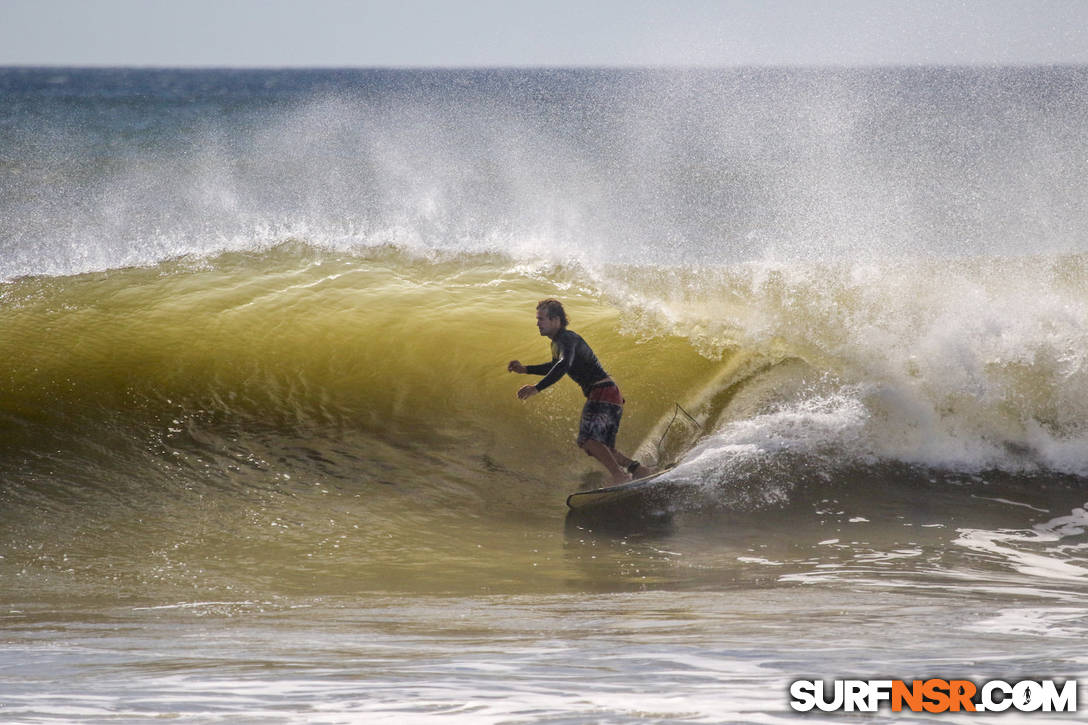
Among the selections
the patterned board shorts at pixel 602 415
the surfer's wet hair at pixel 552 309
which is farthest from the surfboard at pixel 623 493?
the surfer's wet hair at pixel 552 309

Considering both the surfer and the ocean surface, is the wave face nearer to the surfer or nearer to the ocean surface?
the ocean surface

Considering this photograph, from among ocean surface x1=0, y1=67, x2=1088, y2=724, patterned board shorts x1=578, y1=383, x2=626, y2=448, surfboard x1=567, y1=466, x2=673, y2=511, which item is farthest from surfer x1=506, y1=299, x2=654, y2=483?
ocean surface x1=0, y1=67, x2=1088, y2=724

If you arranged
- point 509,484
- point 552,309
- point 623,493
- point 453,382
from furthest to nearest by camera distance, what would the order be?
point 453,382, point 509,484, point 552,309, point 623,493

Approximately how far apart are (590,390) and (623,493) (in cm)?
72

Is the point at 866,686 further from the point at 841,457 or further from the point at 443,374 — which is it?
the point at 443,374

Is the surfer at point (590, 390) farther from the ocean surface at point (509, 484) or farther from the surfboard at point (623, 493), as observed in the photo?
the ocean surface at point (509, 484)

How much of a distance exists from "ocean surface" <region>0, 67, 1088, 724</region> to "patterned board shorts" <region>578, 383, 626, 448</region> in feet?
1.63

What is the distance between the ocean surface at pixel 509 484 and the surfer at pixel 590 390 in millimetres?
412

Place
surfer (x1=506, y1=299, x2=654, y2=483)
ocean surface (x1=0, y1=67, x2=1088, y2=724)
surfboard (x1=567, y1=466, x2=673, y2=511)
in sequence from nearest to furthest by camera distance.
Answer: ocean surface (x1=0, y1=67, x2=1088, y2=724) → surfboard (x1=567, y1=466, x2=673, y2=511) → surfer (x1=506, y1=299, x2=654, y2=483)

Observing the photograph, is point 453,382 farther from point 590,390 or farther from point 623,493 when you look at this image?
point 623,493

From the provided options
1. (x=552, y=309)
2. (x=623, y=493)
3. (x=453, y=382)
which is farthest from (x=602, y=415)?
(x=453, y=382)

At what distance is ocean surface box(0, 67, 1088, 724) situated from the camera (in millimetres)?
2617

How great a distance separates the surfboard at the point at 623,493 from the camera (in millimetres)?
5770

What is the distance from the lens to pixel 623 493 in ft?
19.1
